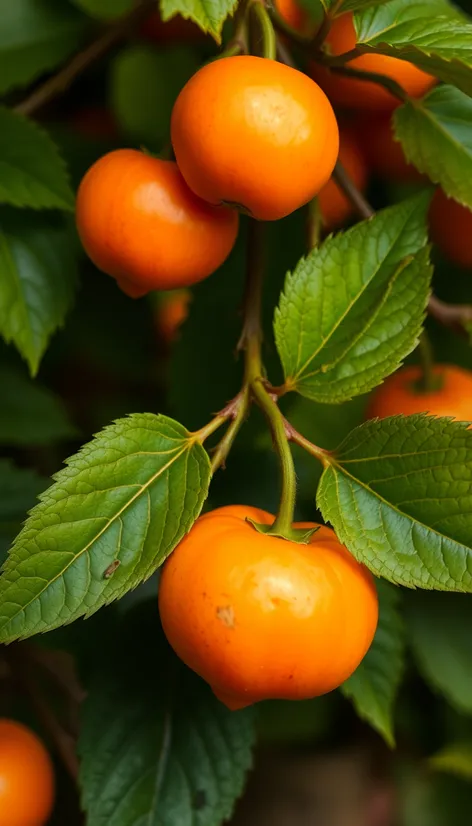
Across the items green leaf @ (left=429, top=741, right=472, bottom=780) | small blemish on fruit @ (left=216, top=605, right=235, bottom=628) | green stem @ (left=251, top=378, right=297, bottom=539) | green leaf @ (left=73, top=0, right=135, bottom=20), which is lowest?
green leaf @ (left=429, top=741, right=472, bottom=780)

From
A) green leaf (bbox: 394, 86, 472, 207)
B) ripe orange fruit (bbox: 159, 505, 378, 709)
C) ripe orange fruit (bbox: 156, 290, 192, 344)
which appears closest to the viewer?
ripe orange fruit (bbox: 159, 505, 378, 709)

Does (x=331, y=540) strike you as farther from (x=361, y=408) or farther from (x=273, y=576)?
(x=361, y=408)

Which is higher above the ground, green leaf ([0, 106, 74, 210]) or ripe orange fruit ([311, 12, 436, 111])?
ripe orange fruit ([311, 12, 436, 111])

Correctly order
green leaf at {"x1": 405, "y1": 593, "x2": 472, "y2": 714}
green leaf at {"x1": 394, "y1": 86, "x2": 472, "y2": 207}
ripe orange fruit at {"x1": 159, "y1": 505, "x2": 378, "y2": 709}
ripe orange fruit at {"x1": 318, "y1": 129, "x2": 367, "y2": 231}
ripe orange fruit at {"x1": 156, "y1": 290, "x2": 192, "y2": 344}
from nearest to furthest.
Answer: ripe orange fruit at {"x1": 159, "y1": 505, "x2": 378, "y2": 709} → green leaf at {"x1": 394, "y1": 86, "x2": 472, "y2": 207} → ripe orange fruit at {"x1": 318, "y1": 129, "x2": 367, "y2": 231} → green leaf at {"x1": 405, "y1": 593, "x2": 472, "y2": 714} → ripe orange fruit at {"x1": 156, "y1": 290, "x2": 192, "y2": 344}

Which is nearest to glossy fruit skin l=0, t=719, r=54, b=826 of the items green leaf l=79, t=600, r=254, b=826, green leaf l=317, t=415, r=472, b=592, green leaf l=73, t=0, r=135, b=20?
green leaf l=79, t=600, r=254, b=826

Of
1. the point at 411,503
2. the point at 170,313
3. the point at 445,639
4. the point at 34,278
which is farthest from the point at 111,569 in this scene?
the point at 170,313

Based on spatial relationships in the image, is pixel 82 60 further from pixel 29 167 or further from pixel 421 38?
pixel 421 38

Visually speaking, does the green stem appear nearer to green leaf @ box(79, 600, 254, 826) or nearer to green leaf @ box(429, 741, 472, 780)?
green leaf @ box(79, 600, 254, 826)
